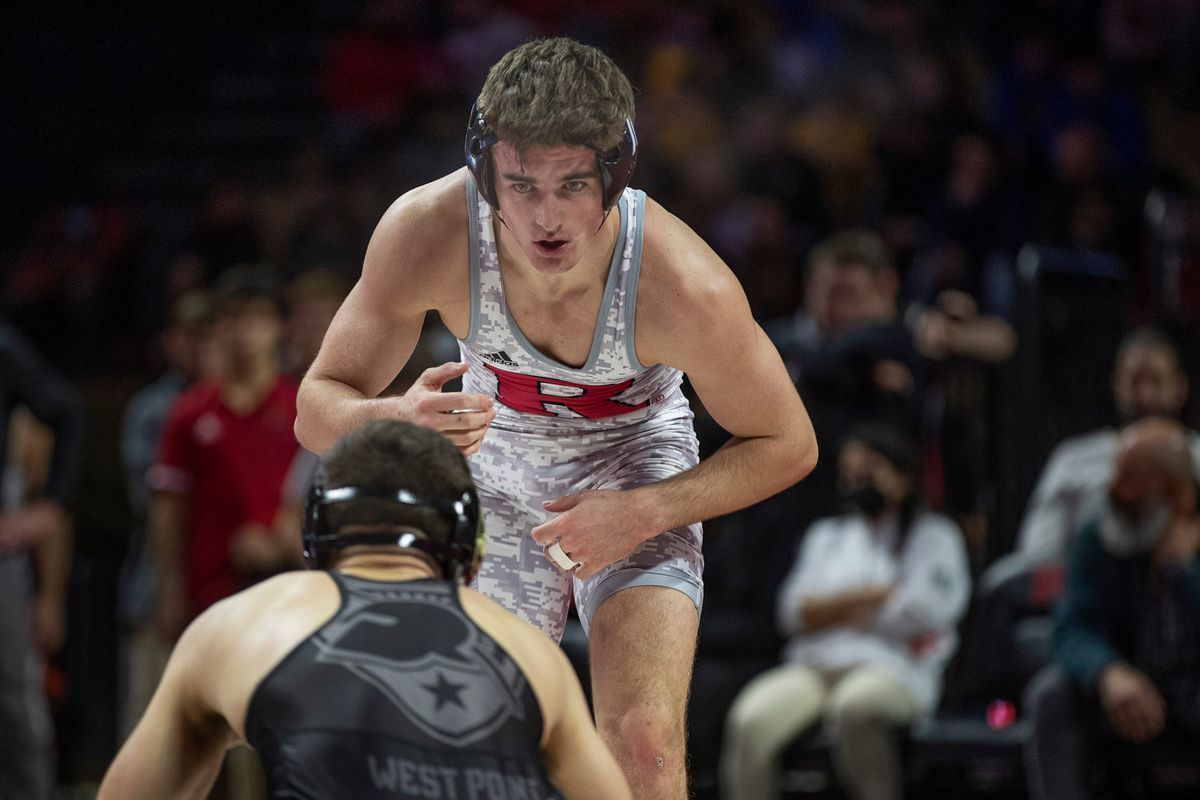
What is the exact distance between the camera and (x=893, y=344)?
6859 mm

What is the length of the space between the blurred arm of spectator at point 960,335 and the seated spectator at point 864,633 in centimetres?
54

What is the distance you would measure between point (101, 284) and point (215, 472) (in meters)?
4.16

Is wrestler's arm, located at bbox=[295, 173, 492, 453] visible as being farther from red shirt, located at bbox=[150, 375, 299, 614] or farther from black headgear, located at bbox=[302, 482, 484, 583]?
red shirt, located at bbox=[150, 375, 299, 614]

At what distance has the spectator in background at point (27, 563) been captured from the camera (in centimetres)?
611

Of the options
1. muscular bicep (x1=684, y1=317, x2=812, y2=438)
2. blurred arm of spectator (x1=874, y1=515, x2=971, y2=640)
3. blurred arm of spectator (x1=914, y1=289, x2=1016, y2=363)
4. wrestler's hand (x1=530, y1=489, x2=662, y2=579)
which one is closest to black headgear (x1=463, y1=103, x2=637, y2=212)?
muscular bicep (x1=684, y1=317, x2=812, y2=438)

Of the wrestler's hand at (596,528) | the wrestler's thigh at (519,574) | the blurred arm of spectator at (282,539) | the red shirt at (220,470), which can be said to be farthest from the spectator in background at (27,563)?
the wrestler's hand at (596,528)

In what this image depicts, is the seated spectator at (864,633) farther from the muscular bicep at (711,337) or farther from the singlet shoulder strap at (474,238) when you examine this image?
the singlet shoulder strap at (474,238)

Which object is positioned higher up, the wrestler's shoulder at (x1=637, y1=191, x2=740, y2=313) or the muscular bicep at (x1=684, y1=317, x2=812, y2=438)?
the wrestler's shoulder at (x1=637, y1=191, x2=740, y2=313)

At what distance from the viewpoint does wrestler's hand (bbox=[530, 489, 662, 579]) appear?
3535 millimetres

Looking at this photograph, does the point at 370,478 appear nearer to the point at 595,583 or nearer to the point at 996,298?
the point at 595,583

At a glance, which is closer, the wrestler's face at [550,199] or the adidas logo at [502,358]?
the wrestler's face at [550,199]

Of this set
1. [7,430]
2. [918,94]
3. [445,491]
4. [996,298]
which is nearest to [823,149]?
[918,94]

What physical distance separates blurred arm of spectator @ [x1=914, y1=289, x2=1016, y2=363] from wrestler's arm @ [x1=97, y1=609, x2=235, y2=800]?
16.3 ft

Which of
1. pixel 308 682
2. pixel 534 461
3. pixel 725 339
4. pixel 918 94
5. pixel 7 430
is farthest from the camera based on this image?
pixel 918 94
